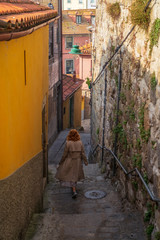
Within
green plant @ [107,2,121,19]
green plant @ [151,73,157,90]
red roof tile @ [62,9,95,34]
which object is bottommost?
green plant @ [151,73,157,90]

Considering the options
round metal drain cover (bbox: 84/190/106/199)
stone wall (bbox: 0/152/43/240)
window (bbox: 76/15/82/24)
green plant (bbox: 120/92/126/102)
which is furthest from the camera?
window (bbox: 76/15/82/24)

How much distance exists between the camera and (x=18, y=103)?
487 centimetres

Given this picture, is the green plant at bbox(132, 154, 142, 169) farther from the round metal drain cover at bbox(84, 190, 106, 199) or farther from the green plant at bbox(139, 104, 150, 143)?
the round metal drain cover at bbox(84, 190, 106, 199)

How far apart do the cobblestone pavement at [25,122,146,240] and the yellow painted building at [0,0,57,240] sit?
385mm

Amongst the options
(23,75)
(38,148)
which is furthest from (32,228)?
(23,75)

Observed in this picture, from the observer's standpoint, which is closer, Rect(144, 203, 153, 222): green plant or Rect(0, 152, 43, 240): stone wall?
Rect(0, 152, 43, 240): stone wall

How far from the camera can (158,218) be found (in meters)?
4.76

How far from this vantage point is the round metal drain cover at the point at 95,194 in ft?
25.9

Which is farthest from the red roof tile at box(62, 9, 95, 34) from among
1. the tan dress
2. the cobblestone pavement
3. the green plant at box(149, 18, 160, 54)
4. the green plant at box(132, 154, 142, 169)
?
the green plant at box(149, 18, 160, 54)

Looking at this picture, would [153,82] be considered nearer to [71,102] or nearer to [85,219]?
[85,219]

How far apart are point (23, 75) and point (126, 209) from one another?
130 inches

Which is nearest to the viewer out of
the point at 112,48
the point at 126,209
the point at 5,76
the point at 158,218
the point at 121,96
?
the point at 5,76

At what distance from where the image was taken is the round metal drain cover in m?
7.90

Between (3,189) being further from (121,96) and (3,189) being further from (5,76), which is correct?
(121,96)
